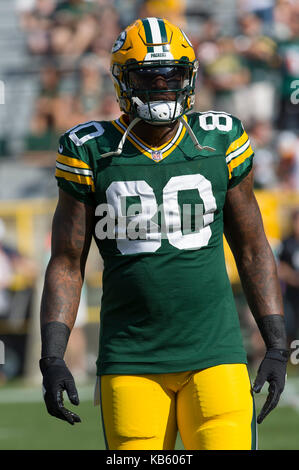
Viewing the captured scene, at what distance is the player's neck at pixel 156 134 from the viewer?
9.74ft

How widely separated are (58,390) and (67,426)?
14.6 feet

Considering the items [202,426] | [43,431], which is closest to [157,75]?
[202,426]

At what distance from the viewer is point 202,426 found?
280cm

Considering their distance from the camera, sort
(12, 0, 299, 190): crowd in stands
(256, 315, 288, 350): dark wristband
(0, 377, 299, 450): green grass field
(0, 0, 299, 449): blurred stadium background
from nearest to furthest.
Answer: (256, 315, 288, 350): dark wristband
(0, 377, 299, 450): green grass field
(0, 0, 299, 449): blurred stadium background
(12, 0, 299, 190): crowd in stands

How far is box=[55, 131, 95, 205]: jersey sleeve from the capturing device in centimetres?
290

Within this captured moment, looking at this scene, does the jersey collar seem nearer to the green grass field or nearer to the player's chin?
the player's chin

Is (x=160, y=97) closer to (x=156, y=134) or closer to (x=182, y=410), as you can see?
(x=156, y=134)

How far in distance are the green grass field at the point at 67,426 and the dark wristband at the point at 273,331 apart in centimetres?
308

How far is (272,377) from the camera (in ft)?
9.55

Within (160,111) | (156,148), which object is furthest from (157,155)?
(160,111)

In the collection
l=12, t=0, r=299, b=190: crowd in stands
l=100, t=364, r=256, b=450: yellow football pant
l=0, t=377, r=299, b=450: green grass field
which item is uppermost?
l=100, t=364, r=256, b=450: yellow football pant

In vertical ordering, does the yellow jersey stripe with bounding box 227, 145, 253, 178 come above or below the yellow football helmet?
below

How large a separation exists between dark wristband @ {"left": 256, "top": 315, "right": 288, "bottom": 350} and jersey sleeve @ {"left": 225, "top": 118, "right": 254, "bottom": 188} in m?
0.45

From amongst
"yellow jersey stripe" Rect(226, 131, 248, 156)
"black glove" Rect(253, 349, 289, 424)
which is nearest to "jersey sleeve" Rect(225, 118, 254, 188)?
"yellow jersey stripe" Rect(226, 131, 248, 156)
